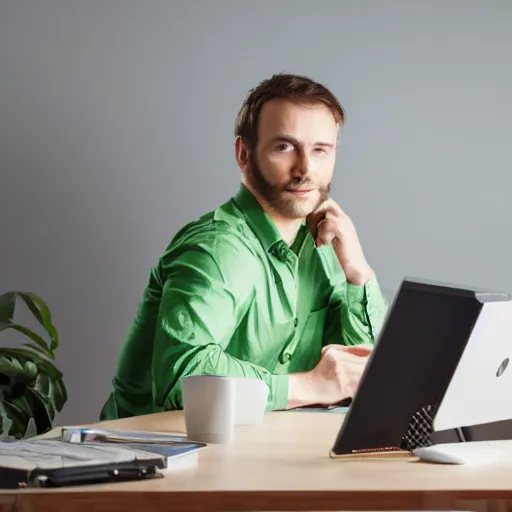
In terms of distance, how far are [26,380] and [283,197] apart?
2.82ft

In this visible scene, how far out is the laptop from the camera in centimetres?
121

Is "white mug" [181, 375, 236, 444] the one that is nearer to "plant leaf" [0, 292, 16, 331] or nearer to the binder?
the binder

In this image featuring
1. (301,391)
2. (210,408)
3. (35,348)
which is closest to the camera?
(210,408)

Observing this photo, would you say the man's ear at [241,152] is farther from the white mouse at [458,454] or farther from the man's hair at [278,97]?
the white mouse at [458,454]

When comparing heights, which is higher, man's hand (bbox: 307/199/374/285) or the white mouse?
man's hand (bbox: 307/199/374/285)

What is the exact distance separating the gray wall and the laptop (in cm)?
169

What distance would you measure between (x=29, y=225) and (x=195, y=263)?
2.21ft

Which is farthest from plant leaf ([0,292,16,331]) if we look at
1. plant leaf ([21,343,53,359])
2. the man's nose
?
the man's nose

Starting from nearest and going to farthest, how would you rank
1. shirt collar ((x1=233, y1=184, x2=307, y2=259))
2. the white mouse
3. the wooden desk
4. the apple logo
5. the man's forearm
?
the wooden desk
the white mouse
the apple logo
the man's forearm
shirt collar ((x1=233, y1=184, x2=307, y2=259))

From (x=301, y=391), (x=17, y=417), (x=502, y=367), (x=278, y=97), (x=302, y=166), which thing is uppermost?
(x=278, y=97)

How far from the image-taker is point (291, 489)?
96cm

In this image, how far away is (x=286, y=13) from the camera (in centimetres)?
295

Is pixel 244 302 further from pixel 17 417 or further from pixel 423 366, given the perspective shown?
pixel 423 366

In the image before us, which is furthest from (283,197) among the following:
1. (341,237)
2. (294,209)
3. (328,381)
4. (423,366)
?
(423,366)
